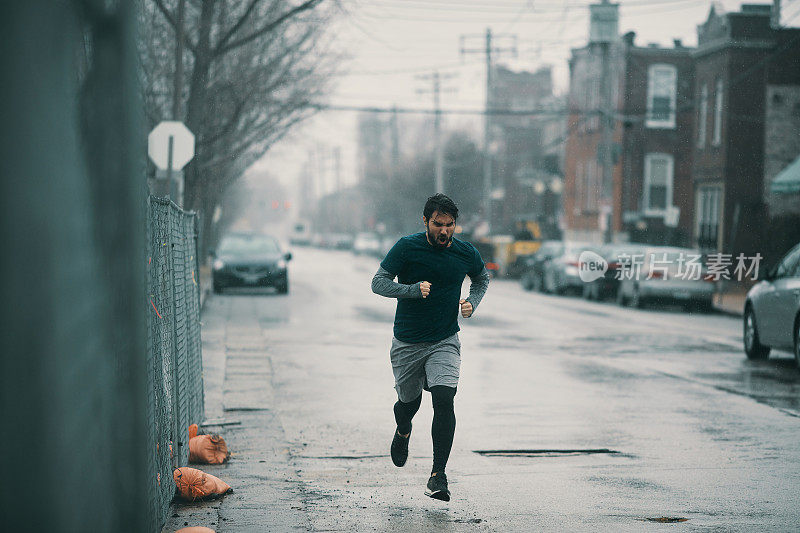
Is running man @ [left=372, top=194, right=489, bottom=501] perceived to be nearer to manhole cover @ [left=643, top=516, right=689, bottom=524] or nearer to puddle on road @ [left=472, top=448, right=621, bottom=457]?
manhole cover @ [left=643, top=516, right=689, bottom=524]

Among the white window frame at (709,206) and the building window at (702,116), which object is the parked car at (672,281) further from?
the building window at (702,116)

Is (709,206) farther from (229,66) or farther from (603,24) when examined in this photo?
(229,66)

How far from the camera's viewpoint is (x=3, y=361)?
10.2 ft

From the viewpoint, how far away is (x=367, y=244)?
256 ft

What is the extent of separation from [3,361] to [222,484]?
3.59 m

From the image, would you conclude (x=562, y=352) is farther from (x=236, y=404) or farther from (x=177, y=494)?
(x=177, y=494)

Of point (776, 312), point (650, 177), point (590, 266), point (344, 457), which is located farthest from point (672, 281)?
point (344, 457)

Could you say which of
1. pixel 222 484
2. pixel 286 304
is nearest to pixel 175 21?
pixel 286 304

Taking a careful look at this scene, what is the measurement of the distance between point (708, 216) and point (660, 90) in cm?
793

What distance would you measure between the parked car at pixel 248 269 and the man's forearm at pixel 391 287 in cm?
2283

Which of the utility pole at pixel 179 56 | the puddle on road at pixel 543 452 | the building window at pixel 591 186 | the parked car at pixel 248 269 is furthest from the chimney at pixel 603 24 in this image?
the puddle on road at pixel 543 452

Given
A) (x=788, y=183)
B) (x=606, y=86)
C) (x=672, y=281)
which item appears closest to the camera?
(x=672, y=281)

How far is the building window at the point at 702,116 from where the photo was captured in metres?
37.7

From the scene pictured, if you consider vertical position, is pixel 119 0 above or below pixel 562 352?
above
